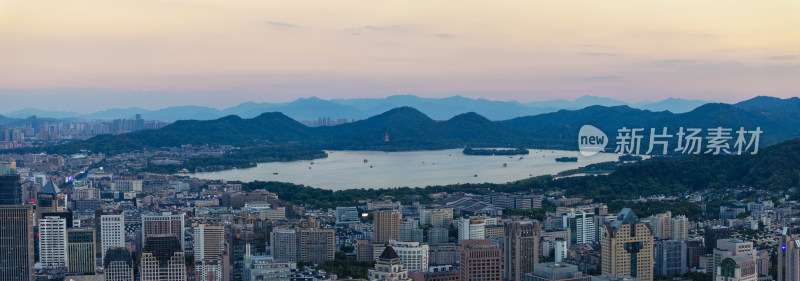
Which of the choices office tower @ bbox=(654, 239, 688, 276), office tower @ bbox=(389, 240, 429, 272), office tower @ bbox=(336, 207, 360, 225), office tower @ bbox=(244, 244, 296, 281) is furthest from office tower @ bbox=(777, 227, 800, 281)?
office tower @ bbox=(336, 207, 360, 225)

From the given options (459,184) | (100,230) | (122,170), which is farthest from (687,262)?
(122,170)

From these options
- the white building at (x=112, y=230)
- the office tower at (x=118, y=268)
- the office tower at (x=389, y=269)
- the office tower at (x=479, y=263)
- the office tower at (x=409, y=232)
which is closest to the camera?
the office tower at (x=389, y=269)

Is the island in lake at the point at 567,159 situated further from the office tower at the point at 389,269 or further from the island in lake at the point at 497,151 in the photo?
the office tower at the point at 389,269

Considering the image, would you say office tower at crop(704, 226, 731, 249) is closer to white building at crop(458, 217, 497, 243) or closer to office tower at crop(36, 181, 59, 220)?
white building at crop(458, 217, 497, 243)

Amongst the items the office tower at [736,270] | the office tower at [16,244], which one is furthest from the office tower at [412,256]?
the office tower at [16,244]

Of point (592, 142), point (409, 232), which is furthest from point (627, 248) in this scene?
point (592, 142)

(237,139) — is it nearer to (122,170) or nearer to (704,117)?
(122,170)

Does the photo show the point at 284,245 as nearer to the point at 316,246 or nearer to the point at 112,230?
the point at 316,246
